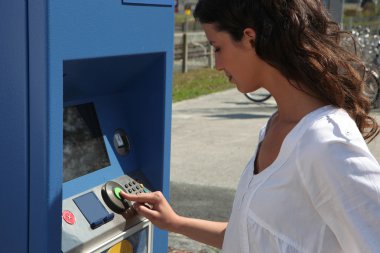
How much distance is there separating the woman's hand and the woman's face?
1.76 ft

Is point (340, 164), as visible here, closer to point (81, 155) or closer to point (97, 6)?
point (97, 6)

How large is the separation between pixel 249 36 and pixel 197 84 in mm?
11105

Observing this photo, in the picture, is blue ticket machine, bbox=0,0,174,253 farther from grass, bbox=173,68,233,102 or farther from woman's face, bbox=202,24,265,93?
grass, bbox=173,68,233,102

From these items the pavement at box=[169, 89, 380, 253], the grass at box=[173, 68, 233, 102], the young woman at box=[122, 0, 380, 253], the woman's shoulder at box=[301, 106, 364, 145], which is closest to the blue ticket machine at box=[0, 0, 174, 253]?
the young woman at box=[122, 0, 380, 253]

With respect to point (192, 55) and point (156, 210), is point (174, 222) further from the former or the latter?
point (192, 55)

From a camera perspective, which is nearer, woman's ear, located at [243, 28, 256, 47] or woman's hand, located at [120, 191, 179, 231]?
woman's ear, located at [243, 28, 256, 47]

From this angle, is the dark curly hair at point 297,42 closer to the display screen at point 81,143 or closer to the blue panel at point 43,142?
the blue panel at point 43,142

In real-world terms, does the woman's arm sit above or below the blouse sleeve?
below

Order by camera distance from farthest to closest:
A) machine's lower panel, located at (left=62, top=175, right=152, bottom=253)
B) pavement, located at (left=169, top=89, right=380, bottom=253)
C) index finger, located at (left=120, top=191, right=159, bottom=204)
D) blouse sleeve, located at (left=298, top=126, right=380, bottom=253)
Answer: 1. pavement, located at (left=169, top=89, right=380, bottom=253)
2. index finger, located at (left=120, top=191, right=159, bottom=204)
3. machine's lower panel, located at (left=62, top=175, right=152, bottom=253)
4. blouse sleeve, located at (left=298, top=126, right=380, bottom=253)

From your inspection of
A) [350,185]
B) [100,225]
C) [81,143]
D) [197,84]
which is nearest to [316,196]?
[350,185]

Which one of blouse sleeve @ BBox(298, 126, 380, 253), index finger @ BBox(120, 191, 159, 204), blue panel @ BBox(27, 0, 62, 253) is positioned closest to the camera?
blouse sleeve @ BBox(298, 126, 380, 253)

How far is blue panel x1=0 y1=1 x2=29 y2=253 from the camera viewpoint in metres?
1.58

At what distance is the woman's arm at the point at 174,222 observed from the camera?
6.06 feet

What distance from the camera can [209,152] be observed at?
676 cm
